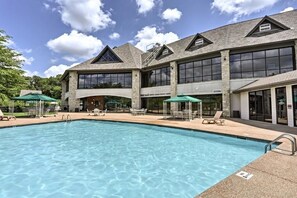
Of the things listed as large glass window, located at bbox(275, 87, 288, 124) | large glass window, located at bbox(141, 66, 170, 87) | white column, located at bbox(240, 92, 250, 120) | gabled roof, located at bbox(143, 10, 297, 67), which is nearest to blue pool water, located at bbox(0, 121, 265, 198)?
large glass window, located at bbox(275, 87, 288, 124)

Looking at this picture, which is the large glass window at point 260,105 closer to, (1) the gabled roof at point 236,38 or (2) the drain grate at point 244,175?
(1) the gabled roof at point 236,38

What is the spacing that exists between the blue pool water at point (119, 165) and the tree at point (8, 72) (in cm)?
1495

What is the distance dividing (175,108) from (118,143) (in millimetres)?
13864

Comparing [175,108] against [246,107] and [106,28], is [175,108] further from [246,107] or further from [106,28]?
[106,28]

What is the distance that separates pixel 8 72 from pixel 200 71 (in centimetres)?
2353

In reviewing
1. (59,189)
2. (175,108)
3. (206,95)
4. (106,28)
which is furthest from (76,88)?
(59,189)

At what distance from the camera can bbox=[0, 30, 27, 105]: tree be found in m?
20.6

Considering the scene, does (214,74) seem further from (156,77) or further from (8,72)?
(8,72)

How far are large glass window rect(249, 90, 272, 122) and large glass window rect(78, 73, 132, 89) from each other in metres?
16.9

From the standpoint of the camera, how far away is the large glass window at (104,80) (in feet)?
88.1

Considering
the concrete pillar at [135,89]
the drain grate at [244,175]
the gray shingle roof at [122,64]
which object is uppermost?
the gray shingle roof at [122,64]

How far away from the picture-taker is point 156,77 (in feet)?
82.8

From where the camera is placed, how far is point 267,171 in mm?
3629

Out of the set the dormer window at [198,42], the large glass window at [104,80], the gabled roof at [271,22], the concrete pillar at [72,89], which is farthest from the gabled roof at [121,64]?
the gabled roof at [271,22]
